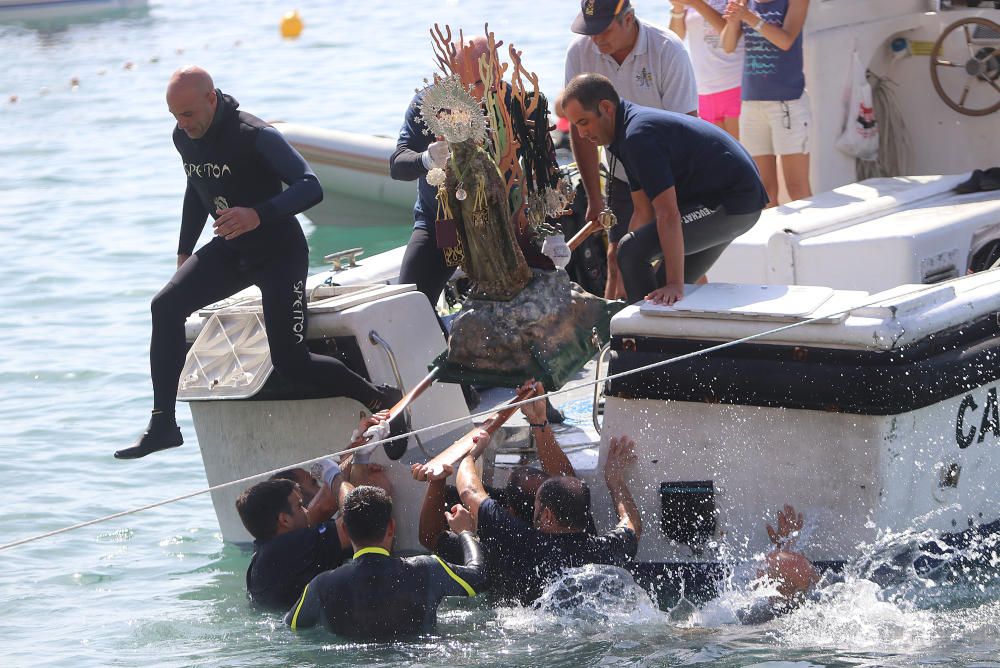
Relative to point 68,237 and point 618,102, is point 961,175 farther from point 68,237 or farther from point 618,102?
point 68,237

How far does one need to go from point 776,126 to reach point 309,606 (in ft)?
12.5

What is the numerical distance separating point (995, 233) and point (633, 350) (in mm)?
2479

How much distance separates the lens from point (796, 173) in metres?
7.49

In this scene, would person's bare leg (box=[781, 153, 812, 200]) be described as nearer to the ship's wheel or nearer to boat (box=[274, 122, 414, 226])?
the ship's wheel

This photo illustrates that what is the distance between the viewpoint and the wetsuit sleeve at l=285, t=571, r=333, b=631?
16.1ft

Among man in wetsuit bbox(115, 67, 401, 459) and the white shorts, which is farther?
the white shorts

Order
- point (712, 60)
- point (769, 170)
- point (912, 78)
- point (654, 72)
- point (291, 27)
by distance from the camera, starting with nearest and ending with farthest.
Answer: point (654, 72) < point (769, 170) < point (912, 78) < point (712, 60) < point (291, 27)

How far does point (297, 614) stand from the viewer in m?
4.96

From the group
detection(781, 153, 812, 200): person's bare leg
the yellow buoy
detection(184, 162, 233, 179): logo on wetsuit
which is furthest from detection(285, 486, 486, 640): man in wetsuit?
the yellow buoy

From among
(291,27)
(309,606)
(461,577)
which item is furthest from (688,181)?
(291,27)

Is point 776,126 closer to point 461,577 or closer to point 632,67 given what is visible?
point 632,67

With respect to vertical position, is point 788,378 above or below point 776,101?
below

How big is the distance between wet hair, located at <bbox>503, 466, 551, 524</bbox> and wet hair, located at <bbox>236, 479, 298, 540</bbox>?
0.83 metres

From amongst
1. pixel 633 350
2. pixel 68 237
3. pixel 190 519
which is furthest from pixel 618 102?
pixel 68 237
